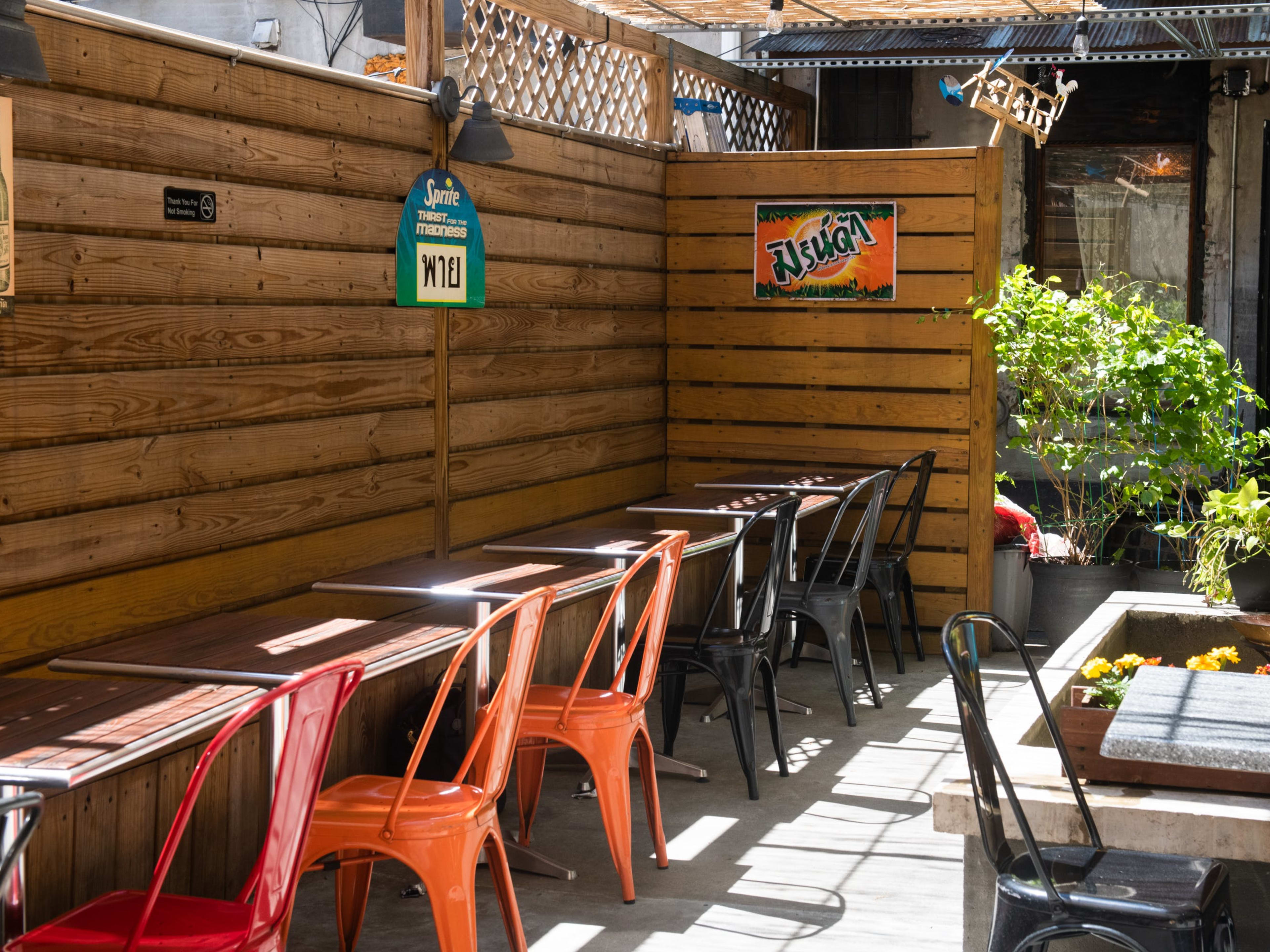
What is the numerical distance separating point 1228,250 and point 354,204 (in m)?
7.13

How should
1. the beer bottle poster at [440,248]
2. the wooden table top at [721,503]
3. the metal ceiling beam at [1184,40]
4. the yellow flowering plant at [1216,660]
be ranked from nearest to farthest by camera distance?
the yellow flowering plant at [1216,660] → the beer bottle poster at [440,248] → the wooden table top at [721,503] → the metal ceiling beam at [1184,40]

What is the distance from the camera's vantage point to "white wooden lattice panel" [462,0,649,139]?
5422 mm

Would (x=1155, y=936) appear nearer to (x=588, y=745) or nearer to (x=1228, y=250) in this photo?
(x=588, y=745)

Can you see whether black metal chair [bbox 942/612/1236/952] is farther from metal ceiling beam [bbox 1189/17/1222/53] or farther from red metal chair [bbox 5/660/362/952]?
metal ceiling beam [bbox 1189/17/1222/53]

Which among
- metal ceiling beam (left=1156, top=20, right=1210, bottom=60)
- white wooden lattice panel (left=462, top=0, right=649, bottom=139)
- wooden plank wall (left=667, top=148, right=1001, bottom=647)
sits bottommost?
wooden plank wall (left=667, top=148, right=1001, bottom=647)

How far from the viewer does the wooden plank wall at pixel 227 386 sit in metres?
3.35

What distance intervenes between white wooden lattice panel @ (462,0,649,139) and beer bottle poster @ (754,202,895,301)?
2.51 ft

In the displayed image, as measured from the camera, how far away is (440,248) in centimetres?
505

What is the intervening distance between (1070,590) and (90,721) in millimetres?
5243

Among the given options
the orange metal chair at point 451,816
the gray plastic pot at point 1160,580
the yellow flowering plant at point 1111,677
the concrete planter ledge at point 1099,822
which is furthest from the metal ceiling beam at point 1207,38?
the orange metal chair at point 451,816

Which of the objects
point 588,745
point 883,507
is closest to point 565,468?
point 883,507

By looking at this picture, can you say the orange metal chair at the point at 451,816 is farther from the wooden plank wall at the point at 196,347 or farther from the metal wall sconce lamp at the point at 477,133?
the metal wall sconce lamp at the point at 477,133

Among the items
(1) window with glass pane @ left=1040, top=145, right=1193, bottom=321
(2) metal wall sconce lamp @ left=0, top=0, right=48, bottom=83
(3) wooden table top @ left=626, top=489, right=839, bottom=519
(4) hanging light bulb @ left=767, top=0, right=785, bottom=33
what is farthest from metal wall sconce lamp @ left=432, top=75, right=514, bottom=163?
(1) window with glass pane @ left=1040, top=145, right=1193, bottom=321

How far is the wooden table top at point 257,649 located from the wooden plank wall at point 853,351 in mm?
3718
